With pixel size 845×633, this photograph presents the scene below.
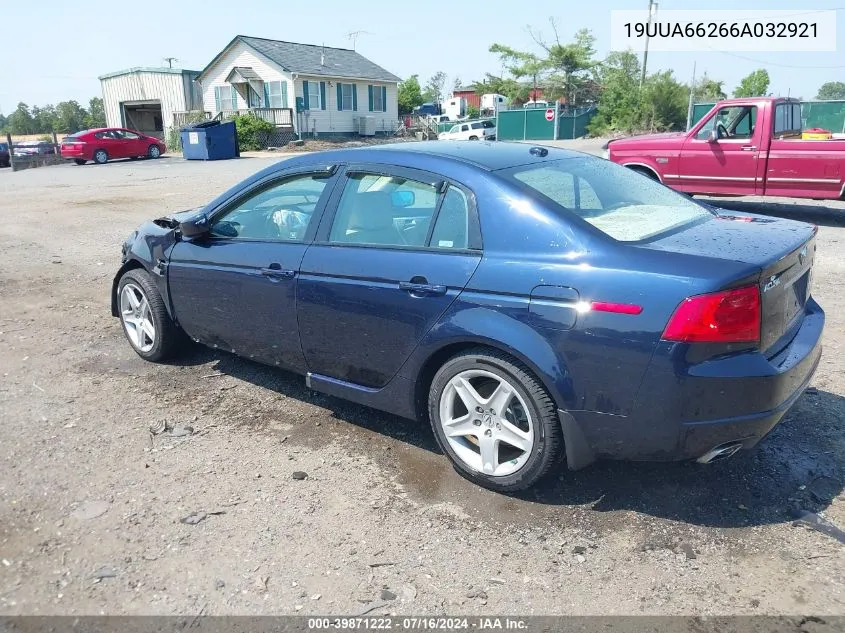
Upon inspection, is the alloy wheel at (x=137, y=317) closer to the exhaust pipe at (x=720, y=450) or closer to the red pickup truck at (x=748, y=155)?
the exhaust pipe at (x=720, y=450)

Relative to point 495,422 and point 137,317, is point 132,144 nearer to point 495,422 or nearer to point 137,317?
point 137,317

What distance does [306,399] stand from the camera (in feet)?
14.9

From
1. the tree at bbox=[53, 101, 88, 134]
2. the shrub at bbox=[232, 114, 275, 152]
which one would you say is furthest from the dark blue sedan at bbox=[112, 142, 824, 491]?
the tree at bbox=[53, 101, 88, 134]

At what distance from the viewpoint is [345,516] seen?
10.5ft

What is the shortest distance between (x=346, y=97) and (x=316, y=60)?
2719mm

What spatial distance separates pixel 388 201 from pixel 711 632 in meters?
2.49

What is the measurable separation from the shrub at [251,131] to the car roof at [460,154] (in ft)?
109

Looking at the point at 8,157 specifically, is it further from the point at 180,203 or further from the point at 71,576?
the point at 71,576

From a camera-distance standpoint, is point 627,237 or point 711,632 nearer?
point 711,632

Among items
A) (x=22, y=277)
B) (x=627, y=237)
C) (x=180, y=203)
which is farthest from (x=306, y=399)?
(x=180, y=203)

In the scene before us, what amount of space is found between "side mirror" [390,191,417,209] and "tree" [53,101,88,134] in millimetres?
92475

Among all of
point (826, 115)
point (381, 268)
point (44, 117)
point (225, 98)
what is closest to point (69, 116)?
point (44, 117)

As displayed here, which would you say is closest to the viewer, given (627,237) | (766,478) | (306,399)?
(627,237)

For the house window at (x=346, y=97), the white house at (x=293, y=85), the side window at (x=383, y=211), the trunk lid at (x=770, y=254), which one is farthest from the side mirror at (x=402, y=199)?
the house window at (x=346, y=97)
